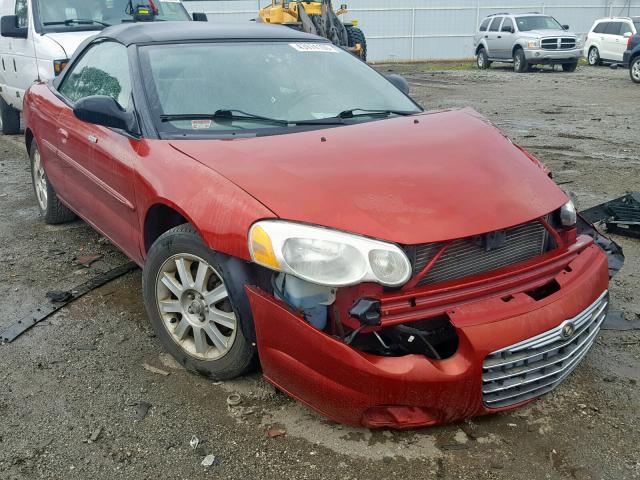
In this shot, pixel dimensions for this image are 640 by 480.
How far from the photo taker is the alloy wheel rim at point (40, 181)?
17.2ft

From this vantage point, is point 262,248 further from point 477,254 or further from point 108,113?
point 108,113

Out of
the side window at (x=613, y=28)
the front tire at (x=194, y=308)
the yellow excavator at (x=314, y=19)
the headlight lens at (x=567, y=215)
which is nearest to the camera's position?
the front tire at (x=194, y=308)

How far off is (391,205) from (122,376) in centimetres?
153

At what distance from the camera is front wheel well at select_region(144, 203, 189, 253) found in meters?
3.16

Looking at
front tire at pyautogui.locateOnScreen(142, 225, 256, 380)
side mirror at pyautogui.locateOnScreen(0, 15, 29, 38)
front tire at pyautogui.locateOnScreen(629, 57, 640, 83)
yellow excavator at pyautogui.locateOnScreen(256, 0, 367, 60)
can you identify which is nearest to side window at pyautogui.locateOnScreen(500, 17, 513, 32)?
yellow excavator at pyautogui.locateOnScreen(256, 0, 367, 60)

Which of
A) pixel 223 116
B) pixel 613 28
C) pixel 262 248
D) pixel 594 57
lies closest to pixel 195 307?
pixel 262 248

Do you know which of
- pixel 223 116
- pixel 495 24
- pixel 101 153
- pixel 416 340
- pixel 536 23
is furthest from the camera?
pixel 495 24

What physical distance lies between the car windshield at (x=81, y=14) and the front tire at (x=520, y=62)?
15.6 m

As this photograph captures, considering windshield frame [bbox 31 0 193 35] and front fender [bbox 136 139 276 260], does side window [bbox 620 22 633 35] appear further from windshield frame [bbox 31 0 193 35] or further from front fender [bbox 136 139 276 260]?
front fender [bbox 136 139 276 260]

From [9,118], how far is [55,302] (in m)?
7.14

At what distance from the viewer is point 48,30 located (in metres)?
8.05

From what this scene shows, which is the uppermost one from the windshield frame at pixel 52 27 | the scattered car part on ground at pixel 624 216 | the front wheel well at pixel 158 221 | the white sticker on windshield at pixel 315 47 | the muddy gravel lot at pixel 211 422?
the windshield frame at pixel 52 27

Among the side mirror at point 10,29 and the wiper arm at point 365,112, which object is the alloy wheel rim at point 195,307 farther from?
the side mirror at point 10,29

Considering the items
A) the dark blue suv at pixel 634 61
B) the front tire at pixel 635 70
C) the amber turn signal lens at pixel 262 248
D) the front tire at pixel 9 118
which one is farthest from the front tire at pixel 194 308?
the front tire at pixel 635 70
